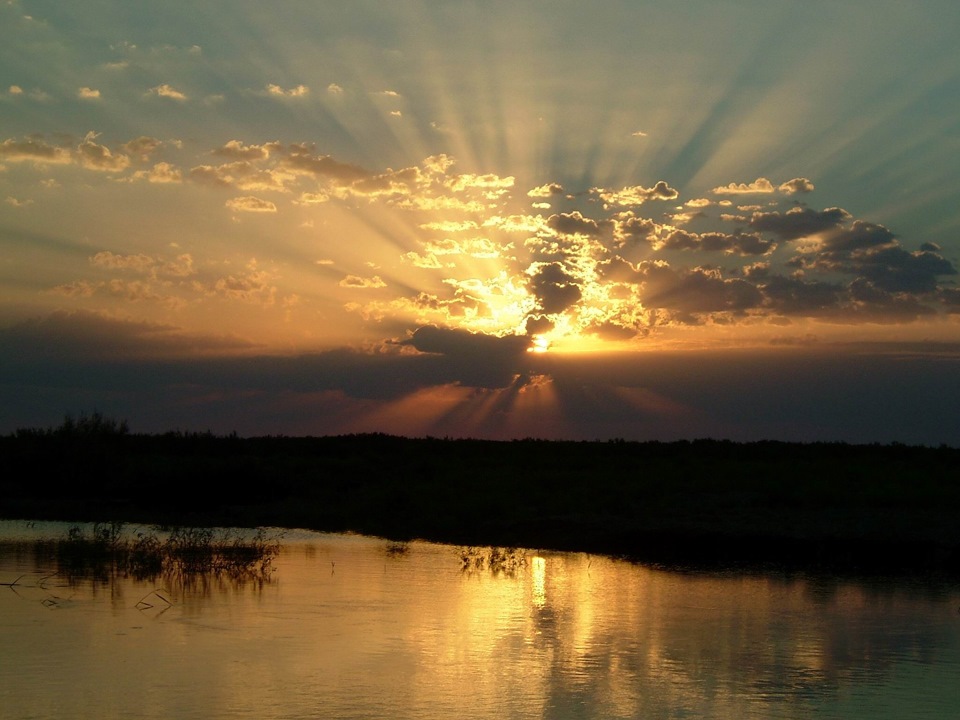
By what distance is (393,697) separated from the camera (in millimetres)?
10492

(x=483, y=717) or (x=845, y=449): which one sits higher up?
(x=845, y=449)

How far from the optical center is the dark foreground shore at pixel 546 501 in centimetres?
2352

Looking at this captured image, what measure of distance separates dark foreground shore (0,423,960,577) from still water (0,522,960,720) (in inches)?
169

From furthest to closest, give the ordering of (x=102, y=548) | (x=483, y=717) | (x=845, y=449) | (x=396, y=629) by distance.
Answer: (x=845, y=449)
(x=102, y=548)
(x=396, y=629)
(x=483, y=717)

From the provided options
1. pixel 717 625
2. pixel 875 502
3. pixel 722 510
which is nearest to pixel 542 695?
pixel 717 625

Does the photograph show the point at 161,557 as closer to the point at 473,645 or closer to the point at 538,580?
the point at 538,580

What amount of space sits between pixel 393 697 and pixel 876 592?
10.7m

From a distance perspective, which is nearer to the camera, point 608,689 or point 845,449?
point 608,689

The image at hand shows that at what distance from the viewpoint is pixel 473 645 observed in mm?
13055

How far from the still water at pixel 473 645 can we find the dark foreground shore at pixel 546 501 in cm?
430

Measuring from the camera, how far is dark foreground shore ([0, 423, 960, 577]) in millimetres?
23516

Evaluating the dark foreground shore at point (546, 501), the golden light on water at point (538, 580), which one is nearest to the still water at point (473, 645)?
the golden light on water at point (538, 580)

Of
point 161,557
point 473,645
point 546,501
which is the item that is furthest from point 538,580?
point 546,501

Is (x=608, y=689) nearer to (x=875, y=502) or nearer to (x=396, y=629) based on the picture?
(x=396, y=629)
